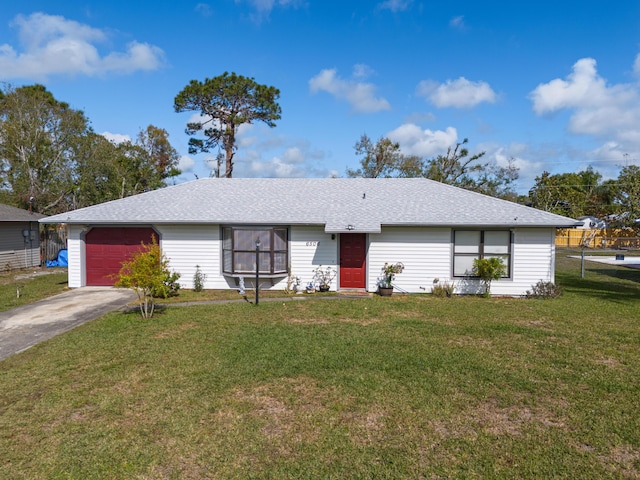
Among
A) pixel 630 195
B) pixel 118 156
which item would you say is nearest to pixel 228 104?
pixel 118 156

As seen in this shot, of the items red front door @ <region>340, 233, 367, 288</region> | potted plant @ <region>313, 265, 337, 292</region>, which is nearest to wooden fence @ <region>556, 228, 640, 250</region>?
red front door @ <region>340, 233, 367, 288</region>

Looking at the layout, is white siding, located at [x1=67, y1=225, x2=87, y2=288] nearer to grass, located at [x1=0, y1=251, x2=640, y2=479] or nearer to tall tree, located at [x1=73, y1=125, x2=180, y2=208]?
grass, located at [x1=0, y1=251, x2=640, y2=479]

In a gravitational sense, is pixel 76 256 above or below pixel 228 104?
below

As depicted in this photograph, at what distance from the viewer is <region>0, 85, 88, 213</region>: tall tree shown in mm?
26047

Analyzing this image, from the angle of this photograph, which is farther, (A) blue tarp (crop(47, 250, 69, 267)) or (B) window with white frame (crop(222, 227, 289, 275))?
(A) blue tarp (crop(47, 250, 69, 267))

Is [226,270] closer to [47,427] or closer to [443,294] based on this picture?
[443,294]

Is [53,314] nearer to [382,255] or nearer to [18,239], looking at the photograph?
[382,255]

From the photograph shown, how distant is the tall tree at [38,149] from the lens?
2605 cm

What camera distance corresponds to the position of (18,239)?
19562 millimetres

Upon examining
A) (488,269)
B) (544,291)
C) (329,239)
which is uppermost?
(329,239)

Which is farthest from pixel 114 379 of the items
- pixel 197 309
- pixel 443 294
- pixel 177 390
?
pixel 443 294

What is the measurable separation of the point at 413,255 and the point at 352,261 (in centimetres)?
211

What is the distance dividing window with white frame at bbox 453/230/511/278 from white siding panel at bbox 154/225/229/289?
8.16 meters

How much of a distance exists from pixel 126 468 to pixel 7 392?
301cm
